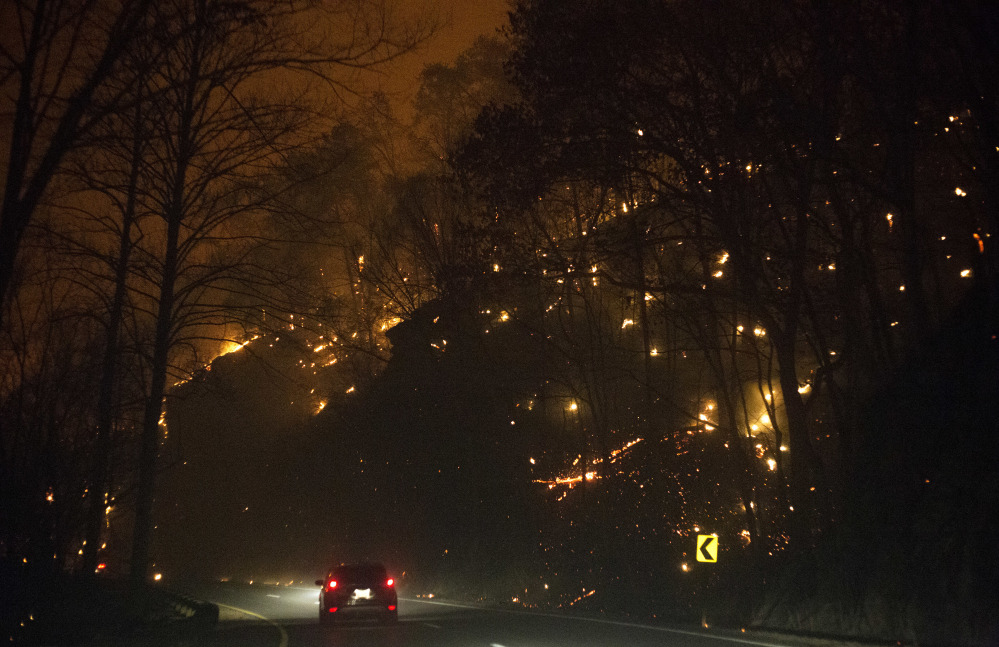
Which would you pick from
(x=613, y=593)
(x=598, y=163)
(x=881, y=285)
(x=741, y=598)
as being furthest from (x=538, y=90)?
(x=613, y=593)

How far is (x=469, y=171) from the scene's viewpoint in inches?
677

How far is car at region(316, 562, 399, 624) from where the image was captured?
2047cm

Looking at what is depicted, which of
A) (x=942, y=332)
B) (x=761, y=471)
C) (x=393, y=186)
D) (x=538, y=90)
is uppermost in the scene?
(x=393, y=186)

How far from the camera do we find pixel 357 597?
20.5 meters

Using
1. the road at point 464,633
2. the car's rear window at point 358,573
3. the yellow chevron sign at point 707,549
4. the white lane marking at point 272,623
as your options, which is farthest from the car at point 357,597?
the yellow chevron sign at point 707,549

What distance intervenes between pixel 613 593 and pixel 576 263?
12.4 metres

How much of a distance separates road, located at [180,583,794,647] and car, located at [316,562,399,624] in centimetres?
30

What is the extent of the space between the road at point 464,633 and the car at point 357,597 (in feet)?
0.97

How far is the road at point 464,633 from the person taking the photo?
14.6m

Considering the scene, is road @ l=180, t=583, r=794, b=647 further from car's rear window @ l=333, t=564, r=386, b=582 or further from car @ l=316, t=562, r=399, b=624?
car's rear window @ l=333, t=564, r=386, b=582

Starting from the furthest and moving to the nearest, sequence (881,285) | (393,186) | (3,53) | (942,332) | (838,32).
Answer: (393,186)
(881,285)
(942,332)
(838,32)
(3,53)

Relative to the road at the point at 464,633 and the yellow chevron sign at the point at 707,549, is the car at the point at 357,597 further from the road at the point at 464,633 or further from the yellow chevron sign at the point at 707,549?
the yellow chevron sign at the point at 707,549

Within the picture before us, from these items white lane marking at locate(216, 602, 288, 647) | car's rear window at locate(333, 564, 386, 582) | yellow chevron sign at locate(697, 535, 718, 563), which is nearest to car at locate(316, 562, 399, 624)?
car's rear window at locate(333, 564, 386, 582)

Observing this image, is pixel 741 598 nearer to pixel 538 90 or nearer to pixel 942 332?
pixel 942 332
